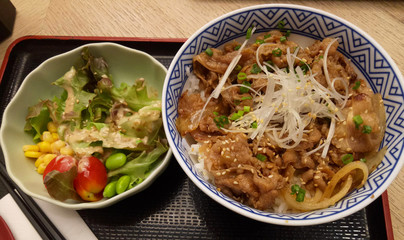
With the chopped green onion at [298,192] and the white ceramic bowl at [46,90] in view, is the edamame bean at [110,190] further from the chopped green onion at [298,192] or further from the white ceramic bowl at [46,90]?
the chopped green onion at [298,192]

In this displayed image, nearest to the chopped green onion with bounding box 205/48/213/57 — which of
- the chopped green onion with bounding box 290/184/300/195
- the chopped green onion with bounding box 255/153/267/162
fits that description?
the chopped green onion with bounding box 255/153/267/162

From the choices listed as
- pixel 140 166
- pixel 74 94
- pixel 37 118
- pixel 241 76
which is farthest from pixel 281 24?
pixel 37 118

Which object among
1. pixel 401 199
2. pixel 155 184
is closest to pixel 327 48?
pixel 401 199

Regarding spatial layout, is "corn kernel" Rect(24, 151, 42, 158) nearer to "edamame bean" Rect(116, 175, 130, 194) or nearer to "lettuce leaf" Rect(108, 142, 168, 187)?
"lettuce leaf" Rect(108, 142, 168, 187)

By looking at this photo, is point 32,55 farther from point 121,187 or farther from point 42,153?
point 121,187

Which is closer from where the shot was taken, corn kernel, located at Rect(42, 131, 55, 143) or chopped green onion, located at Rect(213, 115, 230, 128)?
chopped green onion, located at Rect(213, 115, 230, 128)

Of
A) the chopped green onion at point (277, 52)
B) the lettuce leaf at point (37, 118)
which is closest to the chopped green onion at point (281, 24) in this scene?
the chopped green onion at point (277, 52)
